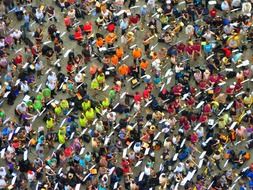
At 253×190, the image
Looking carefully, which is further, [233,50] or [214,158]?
[233,50]

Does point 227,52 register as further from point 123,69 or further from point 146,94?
point 123,69

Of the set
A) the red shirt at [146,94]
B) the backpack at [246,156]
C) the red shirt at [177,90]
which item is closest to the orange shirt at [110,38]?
the red shirt at [146,94]

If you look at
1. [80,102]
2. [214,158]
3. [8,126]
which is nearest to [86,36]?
[80,102]

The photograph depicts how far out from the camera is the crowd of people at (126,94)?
145 feet

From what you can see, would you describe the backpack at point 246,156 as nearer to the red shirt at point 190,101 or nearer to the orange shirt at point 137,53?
the red shirt at point 190,101

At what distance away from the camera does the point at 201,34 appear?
160 feet

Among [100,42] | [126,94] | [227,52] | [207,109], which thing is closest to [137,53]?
[100,42]

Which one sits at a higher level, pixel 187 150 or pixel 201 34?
pixel 201 34

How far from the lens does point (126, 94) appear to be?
47.0 metres

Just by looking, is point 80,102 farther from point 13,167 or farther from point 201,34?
point 201,34

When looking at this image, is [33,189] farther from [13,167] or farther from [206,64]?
[206,64]

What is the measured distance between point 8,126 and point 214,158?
12423 mm

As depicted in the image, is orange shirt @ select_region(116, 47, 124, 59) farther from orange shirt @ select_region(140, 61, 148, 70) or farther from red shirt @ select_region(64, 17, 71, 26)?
red shirt @ select_region(64, 17, 71, 26)

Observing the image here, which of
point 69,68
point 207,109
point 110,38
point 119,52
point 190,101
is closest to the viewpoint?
point 207,109
